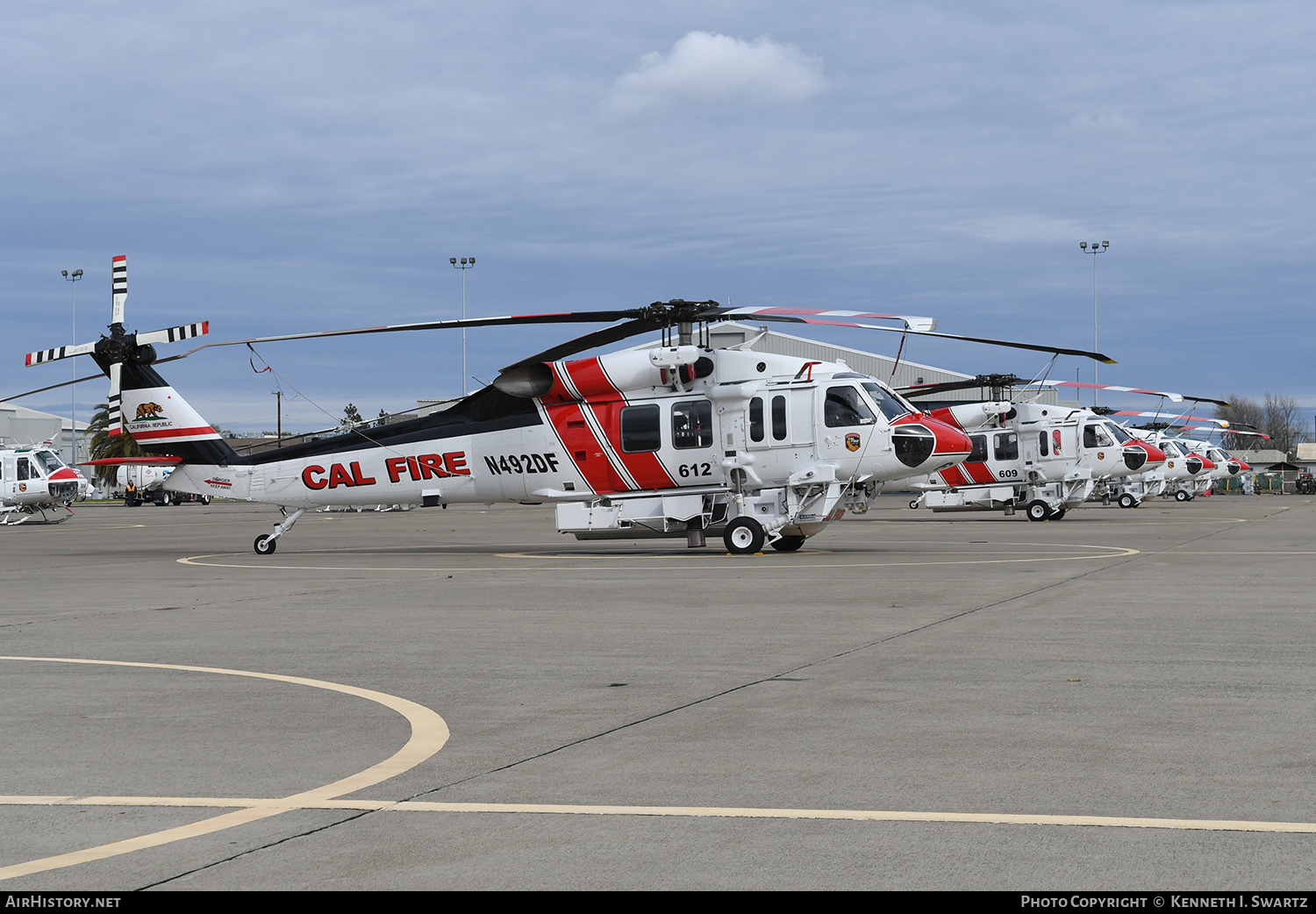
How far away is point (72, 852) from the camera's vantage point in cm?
488

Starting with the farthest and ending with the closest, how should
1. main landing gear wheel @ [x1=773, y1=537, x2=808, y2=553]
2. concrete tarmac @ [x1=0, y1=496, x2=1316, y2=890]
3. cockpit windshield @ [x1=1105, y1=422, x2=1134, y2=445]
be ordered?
1. cockpit windshield @ [x1=1105, y1=422, x2=1134, y2=445]
2. main landing gear wheel @ [x1=773, y1=537, x2=808, y2=553]
3. concrete tarmac @ [x1=0, y1=496, x2=1316, y2=890]

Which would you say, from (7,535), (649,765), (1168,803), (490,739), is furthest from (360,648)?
(7,535)

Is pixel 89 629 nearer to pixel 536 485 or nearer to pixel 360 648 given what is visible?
pixel 360 648

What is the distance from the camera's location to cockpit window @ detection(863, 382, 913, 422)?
923 inches

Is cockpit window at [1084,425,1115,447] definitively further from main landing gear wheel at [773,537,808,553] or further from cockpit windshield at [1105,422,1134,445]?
main landing gear wheel at [773,537,808,553]

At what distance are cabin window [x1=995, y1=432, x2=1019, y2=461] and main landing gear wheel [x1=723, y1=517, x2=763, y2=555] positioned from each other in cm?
1970

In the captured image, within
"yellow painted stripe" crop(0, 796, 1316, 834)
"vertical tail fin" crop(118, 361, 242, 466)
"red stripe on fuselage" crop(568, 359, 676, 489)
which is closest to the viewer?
"yellow painted stripe" crop(0, 796, 1316, 834)

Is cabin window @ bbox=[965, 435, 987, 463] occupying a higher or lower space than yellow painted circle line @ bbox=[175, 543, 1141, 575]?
higher

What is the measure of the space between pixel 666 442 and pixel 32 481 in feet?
109

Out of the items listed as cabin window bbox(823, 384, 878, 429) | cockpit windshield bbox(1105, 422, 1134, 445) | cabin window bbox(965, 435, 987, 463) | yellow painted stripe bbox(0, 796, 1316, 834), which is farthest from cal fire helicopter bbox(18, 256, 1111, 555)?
cockpit windshield bbox(1105, 422, 1134, 445)

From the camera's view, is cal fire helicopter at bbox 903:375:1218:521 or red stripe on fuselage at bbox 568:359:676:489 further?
cal fire helicopter at bbox 903:375:1218:521

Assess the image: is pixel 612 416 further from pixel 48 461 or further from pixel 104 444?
pixel 104 444

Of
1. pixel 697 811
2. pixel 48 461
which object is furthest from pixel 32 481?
pixel 697 811

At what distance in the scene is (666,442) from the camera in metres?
23.8
